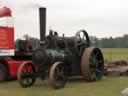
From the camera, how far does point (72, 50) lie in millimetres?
14438

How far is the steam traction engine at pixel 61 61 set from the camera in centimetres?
1304

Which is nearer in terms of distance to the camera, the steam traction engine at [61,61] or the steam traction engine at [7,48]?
the steam traction engine at [61,61]

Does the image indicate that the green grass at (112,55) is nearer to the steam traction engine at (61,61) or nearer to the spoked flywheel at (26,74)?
the steam traction engine at (61,61)

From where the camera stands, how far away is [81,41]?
15.1m

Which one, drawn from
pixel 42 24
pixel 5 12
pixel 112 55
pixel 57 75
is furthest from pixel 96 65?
pixel 112 55

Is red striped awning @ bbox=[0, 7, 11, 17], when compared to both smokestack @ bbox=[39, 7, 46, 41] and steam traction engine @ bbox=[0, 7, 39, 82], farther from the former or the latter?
smokestack @ bbox=[39, 7, 46, 41]

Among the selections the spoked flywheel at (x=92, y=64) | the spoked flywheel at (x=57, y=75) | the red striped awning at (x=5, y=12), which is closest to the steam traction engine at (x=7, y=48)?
the red striped awning at (x=5, y=12)

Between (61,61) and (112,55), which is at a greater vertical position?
(61,61)

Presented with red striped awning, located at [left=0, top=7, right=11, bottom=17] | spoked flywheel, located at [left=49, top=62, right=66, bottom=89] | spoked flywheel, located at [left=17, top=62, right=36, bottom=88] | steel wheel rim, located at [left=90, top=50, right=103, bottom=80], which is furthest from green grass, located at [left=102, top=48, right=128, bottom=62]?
spoked flywheel, located at [left=49, top=62, right=66, bottom=89]

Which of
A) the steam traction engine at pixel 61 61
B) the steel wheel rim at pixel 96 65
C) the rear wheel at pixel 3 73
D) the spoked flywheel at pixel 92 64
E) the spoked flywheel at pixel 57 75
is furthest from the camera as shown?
the rear wheel at pixel 3 73

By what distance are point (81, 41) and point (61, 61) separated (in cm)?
175

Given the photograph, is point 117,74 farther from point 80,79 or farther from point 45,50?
point 45,50

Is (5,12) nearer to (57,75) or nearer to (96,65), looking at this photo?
(96,65)

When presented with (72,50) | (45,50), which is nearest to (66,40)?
(72,50)
